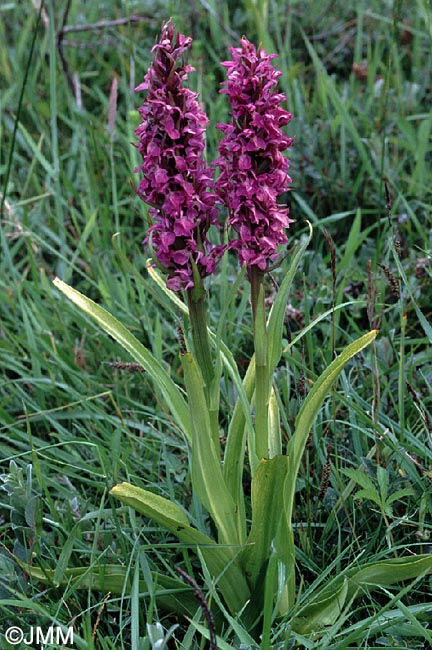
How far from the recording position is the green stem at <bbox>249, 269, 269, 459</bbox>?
143cm

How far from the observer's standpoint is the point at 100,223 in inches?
122

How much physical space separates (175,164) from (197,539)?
755mm

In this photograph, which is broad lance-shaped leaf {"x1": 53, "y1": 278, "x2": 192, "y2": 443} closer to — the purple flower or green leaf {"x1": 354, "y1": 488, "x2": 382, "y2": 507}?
the purple flower

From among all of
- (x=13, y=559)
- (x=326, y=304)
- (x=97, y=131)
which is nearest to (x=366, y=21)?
(x=97, y=131)

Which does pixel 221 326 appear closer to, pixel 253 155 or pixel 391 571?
pixel 253 155

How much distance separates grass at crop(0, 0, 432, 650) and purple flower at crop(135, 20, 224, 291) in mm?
209

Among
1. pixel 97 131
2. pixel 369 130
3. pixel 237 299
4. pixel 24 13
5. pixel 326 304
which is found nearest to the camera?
pixel 326 304

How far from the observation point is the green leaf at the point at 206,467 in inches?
54.4

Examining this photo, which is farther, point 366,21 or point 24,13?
point 24,13

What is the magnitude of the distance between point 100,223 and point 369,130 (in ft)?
3.92

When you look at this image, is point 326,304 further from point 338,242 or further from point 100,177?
point 100,177

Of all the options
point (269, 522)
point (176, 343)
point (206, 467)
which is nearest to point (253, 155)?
point (206, 467)

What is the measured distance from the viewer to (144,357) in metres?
1.58

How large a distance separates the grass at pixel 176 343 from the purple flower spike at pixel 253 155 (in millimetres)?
286
